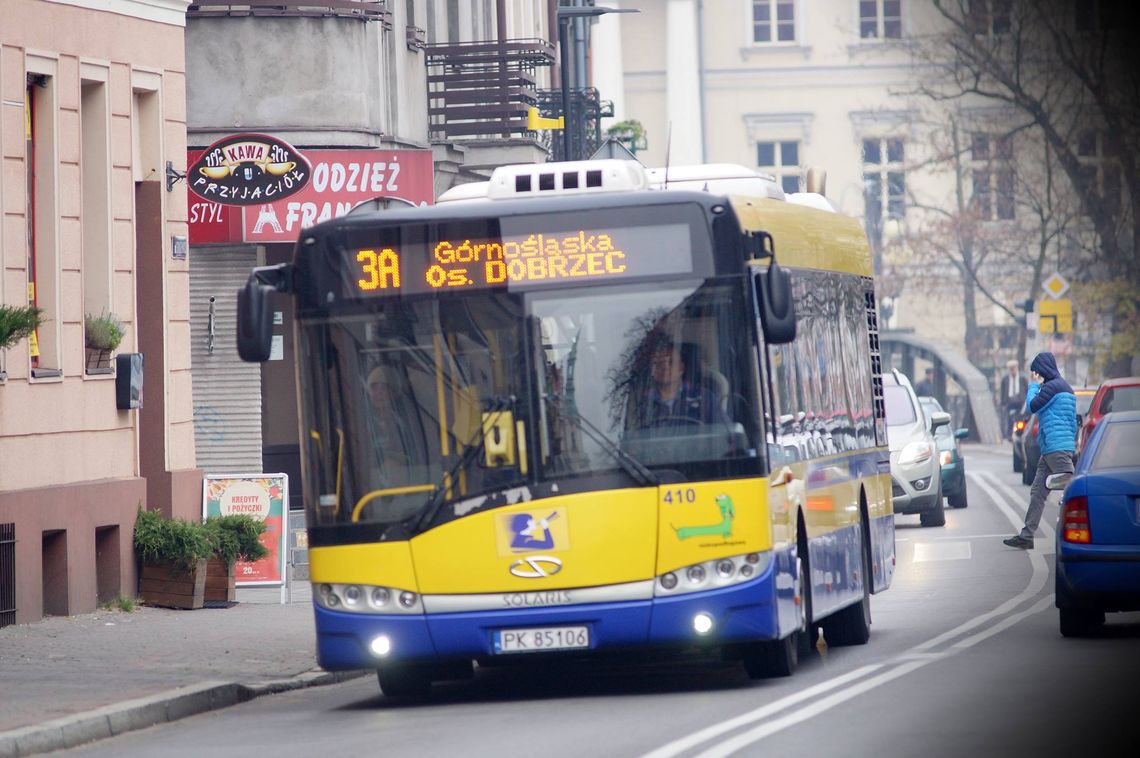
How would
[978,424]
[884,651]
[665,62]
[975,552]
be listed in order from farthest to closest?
[665,62]
[978,424]
[975,552]
[884,651]

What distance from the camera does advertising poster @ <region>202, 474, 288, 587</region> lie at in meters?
21.0

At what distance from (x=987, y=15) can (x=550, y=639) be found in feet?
136

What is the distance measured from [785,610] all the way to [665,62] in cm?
7556

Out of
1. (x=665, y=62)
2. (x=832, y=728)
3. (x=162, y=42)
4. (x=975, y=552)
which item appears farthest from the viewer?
(x=665, y=62)

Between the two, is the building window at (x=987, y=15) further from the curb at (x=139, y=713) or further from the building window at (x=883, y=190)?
the curb at (x=139, y=713)

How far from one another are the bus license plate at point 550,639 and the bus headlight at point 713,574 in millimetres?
450

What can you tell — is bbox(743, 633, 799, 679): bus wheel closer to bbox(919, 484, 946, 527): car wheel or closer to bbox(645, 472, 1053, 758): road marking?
bbox(645, 472, 1053, 758): road marking

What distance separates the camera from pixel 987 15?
171 feet

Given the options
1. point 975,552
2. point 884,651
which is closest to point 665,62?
point 975,552

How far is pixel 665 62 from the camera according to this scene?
87.5 meters

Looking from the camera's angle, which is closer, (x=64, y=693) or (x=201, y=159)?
(x=64, y=693)

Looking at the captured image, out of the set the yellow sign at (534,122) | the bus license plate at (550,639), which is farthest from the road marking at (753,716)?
the yellow sign at (534,122)

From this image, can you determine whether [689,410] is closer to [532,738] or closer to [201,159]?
[532,738]

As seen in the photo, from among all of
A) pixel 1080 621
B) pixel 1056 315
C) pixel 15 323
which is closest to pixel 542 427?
pixel 15 323
